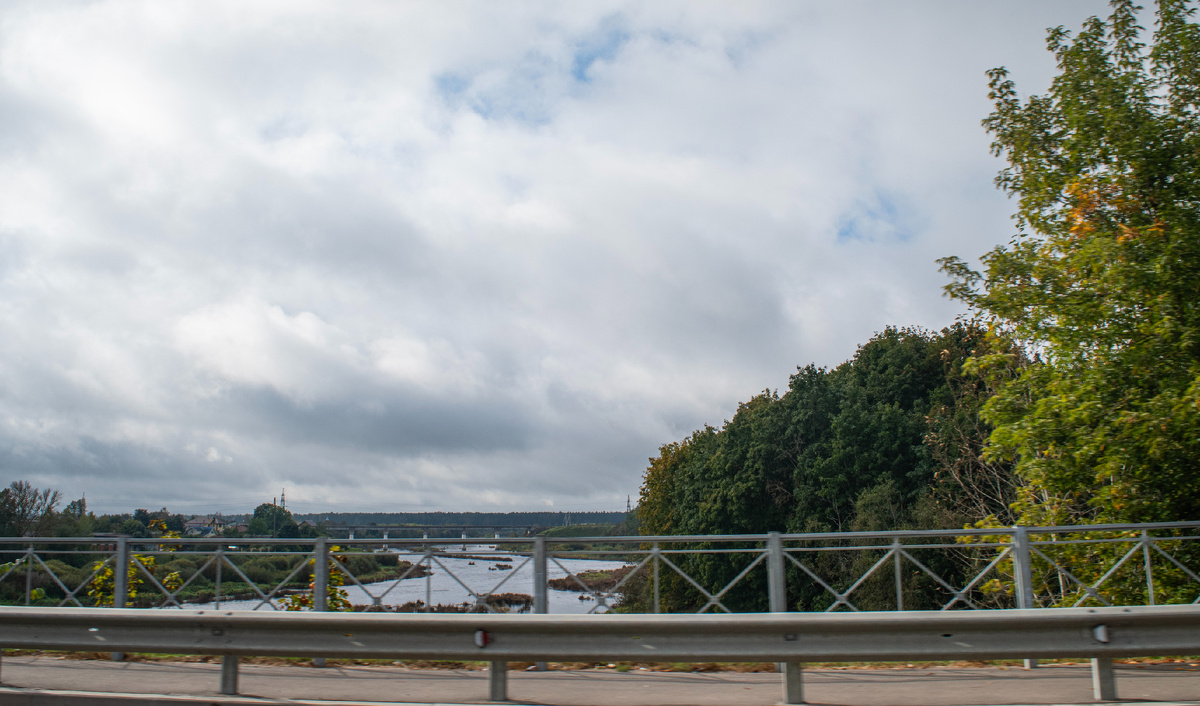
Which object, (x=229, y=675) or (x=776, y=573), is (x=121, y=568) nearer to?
(x=229, y=675)

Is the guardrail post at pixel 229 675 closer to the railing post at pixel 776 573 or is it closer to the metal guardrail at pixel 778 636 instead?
the metal guardrail at pixel 778 636

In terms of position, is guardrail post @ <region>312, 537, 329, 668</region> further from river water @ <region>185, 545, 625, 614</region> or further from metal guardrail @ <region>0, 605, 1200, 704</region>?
metal guardrail @ <region>0, 605, 1200, 704</region>

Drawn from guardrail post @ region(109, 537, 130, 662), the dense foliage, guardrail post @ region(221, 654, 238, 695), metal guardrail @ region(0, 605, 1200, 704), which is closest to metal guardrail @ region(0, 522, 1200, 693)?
guardrail post @ region(109, 537, 130, 662)

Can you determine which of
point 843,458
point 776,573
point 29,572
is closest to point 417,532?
point 29,572

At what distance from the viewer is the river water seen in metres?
9.01

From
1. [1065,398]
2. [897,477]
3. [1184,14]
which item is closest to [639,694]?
[1065,398]

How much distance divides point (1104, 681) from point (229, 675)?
5.50 metres

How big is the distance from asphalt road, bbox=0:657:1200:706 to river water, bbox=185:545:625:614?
82.3 inches

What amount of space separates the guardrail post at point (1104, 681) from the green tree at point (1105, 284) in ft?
23.3

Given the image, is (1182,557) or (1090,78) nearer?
(1182,557)

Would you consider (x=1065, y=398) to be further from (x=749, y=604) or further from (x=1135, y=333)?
(x=749, y=604)

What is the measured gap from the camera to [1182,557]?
38.1 feet

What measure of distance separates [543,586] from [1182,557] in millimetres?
9241

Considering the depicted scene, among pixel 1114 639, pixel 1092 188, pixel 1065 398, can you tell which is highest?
pixel 1092 188
